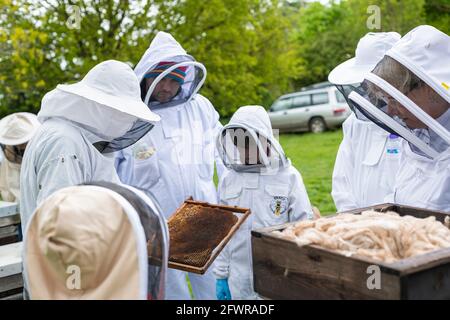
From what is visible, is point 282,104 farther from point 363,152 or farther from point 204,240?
point 204,240

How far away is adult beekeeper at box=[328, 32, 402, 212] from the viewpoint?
11.3ft

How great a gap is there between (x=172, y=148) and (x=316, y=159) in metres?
8.83

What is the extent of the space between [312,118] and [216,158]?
14223mm

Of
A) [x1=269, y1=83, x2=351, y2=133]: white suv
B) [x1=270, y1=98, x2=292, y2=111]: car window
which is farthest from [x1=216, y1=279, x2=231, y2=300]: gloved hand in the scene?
[x1=270, y1=98, x2=292, y2=111]: car window

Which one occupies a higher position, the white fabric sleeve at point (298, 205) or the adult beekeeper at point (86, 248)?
the adult beekeeper at point (86, 248)

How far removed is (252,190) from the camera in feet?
11.6

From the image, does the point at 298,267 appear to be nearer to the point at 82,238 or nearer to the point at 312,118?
the point at 82,238

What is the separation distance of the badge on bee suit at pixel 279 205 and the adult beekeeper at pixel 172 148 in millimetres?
703

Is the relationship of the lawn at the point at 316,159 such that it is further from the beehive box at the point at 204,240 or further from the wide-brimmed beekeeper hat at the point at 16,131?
the beehive box at the point at 204,240

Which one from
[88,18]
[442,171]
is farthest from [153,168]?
[88,18]

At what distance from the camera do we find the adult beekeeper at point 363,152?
343 cm

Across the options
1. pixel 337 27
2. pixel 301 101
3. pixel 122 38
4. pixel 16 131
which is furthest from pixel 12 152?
pixel 337 27

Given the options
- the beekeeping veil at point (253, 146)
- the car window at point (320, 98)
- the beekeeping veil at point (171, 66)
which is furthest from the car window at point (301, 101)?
the beekeeping veil at point (253, 146)

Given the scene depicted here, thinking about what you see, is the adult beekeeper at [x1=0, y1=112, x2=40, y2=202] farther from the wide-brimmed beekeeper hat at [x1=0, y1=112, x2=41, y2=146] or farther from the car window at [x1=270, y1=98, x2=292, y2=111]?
the car window at [x1=270, y1=98, x2=292, y2=111]
